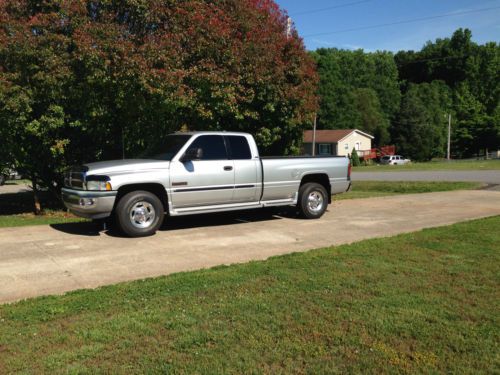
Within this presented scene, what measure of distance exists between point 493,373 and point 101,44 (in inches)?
→ 356

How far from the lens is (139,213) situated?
809cm

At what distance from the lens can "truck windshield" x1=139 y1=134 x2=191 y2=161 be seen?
8719 mm

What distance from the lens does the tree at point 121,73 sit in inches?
388

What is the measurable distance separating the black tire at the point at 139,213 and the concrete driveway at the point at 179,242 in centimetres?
18

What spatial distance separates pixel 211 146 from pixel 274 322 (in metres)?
5.19

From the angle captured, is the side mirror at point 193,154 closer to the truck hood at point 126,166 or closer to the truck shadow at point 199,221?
the truck hood at point 126,166

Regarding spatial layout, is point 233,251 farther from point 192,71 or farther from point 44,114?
point 44,114

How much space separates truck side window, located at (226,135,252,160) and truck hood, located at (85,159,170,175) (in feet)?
4.38

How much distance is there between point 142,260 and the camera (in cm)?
661

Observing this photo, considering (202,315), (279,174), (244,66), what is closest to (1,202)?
(244,66)

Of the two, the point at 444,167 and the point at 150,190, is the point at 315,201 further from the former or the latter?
the point at 444,167

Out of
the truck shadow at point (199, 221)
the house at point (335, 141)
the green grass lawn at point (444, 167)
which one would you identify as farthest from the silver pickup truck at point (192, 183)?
the house at point (335, 141)

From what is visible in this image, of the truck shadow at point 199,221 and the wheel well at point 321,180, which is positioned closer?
the truck shadow at point 199,221

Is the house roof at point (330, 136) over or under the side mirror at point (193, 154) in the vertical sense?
over
